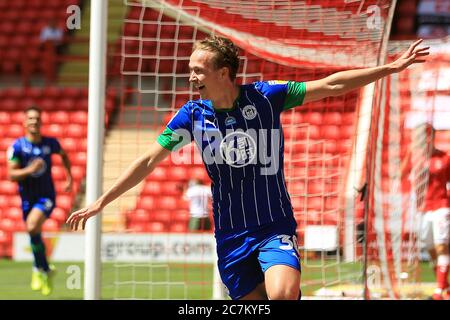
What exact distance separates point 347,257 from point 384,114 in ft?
4.15

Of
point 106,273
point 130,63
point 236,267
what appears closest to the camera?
point 236,267

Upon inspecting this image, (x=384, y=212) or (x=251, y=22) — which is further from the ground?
(x=251, y=22)

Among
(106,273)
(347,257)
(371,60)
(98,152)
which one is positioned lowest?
(106,273)

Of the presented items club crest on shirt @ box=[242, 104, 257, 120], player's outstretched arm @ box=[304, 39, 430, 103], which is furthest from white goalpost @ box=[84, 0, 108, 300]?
player's outstretched arm @ box=[304, 39, 430, 103]

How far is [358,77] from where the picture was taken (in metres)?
4.98

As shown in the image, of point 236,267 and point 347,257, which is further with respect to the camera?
point 347,257

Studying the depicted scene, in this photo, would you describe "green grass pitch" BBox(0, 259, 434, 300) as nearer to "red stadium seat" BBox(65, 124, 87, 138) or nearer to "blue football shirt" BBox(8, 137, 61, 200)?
"blue football shirt" BBox(8, 137, 61, 200)

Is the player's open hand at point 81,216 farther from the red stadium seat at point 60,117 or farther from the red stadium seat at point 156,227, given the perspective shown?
the red stadium seat at point 60,117

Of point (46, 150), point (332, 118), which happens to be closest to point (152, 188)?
point (46, 150)

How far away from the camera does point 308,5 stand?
24.8 feet

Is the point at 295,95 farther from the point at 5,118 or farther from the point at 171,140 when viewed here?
the point at 5,118
